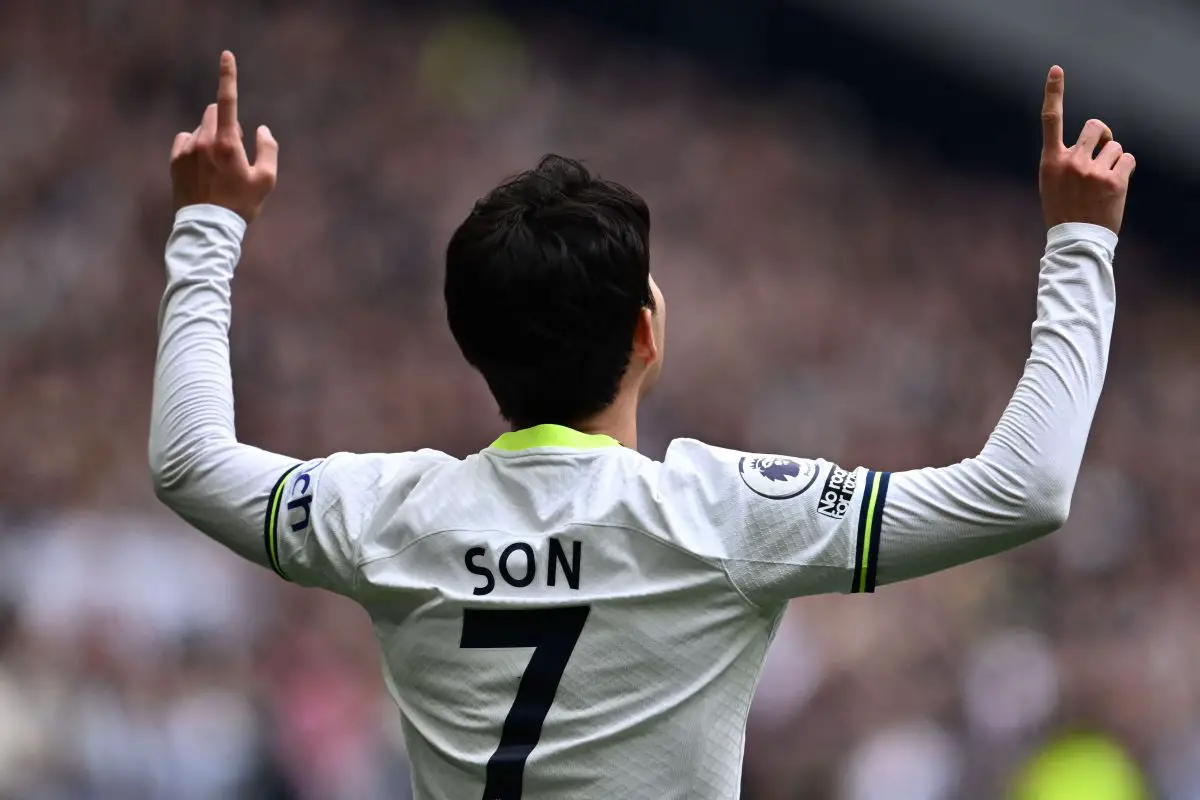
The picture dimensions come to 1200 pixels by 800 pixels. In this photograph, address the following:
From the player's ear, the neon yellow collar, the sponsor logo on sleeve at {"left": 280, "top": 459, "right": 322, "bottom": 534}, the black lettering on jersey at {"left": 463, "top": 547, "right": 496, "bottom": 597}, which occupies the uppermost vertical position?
the player's ear

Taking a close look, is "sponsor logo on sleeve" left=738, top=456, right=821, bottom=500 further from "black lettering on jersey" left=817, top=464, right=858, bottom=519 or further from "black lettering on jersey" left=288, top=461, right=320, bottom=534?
"black lettering on jersey" left=288, top=461, right=320, bottom=534

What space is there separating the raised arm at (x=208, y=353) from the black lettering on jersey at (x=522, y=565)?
21 centimetres

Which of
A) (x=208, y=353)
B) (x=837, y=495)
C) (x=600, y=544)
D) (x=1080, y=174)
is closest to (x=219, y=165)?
(x=208, y=353)

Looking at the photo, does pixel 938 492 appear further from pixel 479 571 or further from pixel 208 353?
pixel 208 353

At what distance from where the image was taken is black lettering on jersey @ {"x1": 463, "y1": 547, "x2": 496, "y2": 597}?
1370mm

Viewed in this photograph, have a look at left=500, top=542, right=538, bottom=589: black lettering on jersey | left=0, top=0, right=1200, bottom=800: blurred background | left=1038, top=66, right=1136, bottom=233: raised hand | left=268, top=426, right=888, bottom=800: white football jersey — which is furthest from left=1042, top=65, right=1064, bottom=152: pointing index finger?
left=0, top=0, right=1200, bottom=800: blurred background

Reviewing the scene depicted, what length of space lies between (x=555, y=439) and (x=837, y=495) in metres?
0.27

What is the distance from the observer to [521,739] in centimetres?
135

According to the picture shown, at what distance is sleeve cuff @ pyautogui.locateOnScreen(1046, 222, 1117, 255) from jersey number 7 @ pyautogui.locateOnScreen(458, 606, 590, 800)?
0.52 meters

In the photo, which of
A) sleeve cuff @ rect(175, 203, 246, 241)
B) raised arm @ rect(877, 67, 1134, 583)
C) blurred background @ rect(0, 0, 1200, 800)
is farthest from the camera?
blurred background @ rect(0, 0, 1200, 800)

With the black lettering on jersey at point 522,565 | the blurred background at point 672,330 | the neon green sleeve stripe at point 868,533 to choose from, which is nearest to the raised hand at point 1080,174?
the neon green sleeve stripe at point 868,533

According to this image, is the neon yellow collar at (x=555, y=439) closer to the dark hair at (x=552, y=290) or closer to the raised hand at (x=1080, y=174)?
the dark hair at (x=552, y=290)

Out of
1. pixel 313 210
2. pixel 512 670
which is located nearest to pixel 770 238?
pixel 313 210

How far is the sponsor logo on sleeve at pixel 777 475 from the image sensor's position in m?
1.30
